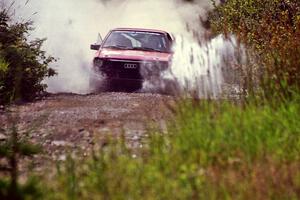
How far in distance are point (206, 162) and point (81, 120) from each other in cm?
337

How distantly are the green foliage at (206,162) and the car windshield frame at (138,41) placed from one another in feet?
24.2

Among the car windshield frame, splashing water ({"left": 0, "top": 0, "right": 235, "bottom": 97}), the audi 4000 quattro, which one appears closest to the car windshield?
the car windshield frame

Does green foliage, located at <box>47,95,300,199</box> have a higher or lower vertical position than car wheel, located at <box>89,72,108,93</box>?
lower

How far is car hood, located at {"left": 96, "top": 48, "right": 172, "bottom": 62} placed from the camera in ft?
42.1

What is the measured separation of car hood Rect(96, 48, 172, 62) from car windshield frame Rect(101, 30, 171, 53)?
0.86 feet

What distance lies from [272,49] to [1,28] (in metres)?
5.68

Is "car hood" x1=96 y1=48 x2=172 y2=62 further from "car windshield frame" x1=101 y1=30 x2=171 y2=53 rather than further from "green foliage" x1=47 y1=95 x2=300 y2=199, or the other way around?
"green foliage" x1=47 y1=95 x2=300 y2=199

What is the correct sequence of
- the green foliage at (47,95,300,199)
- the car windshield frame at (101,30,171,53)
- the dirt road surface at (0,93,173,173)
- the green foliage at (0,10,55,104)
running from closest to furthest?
the green foliage at (47,95,300,199) < the dirt road surface at (0,93,173,173) < the green foliage at (0,10,55,104) < the car windshield frame at (101,30,171,53)

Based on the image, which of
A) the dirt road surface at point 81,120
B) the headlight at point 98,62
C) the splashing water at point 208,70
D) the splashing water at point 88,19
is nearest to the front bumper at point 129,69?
the headlight at point 98,62

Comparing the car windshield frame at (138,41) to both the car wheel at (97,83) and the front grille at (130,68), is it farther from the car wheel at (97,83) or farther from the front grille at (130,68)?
the car wheel at (97,83)

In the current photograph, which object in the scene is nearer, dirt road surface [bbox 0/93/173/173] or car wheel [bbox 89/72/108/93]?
dirt road surface [bbox 0/93/173/173]

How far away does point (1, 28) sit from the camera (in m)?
11.6

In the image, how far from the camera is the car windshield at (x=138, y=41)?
13.7 metres

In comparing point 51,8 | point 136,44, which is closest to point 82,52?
point 51,8
